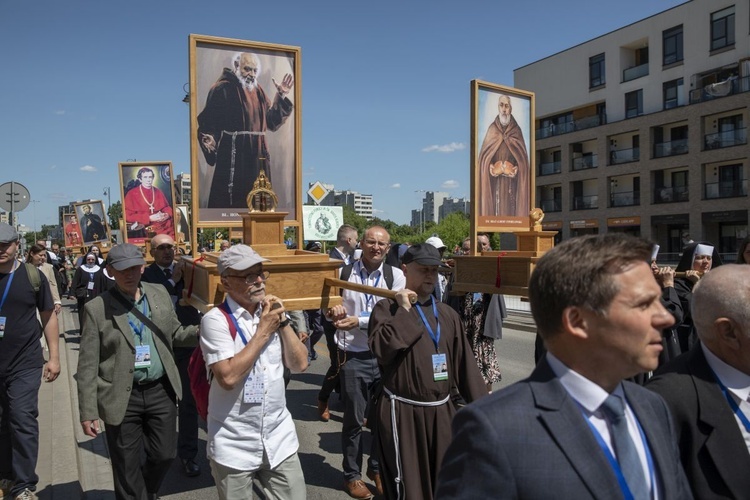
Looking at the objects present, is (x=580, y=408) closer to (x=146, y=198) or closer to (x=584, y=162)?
(x=146, y=198)

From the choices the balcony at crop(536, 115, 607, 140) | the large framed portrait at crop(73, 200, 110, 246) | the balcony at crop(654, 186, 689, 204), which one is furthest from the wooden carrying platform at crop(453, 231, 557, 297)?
the balcony at crop(536, 115, 607, 140)

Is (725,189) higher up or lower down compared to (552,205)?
higher up

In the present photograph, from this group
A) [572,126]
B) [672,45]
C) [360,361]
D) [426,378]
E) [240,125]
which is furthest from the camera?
[572,126]

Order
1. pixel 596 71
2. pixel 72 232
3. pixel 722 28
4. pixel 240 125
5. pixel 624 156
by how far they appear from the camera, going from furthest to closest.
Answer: pixel 596 71 → pixel 624 156 → pixel 722 28 → pixel 72 232 → pixel 240 125

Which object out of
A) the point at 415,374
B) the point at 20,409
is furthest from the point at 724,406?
the point at 20,409

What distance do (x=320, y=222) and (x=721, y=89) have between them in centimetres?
3391

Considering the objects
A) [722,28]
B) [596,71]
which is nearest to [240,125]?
[722,28]

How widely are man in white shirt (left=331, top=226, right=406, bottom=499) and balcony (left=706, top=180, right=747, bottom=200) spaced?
3943 cm

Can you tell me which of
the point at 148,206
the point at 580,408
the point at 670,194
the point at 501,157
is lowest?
the point at 580,408

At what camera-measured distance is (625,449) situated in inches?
67.2

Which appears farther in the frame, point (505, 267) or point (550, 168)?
point (550, 168)

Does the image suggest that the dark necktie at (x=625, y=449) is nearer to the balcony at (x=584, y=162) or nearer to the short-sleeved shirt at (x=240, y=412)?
the short-sleeved shirt at (x=240, y=412)

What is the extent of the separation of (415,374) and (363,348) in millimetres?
1706

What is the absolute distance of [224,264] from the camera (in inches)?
141
